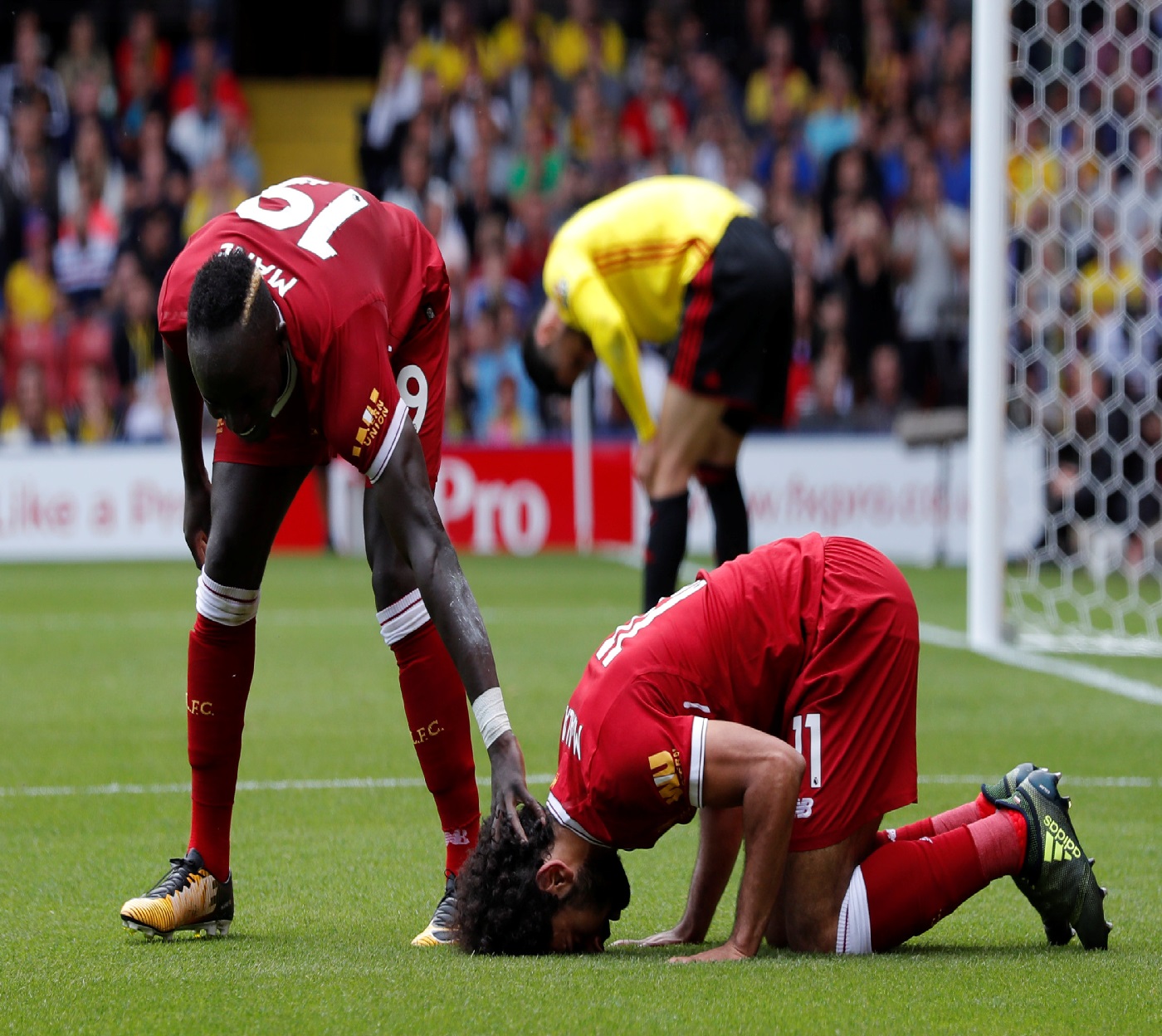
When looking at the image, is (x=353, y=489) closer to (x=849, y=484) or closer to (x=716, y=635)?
(x=849, y=484)

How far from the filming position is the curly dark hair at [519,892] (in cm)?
313

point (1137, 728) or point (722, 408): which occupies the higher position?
point (722, 408)

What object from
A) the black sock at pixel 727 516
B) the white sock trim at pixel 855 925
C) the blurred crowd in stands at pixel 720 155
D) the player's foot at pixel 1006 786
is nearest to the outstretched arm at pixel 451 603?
the white sock trim at pixel 855 925

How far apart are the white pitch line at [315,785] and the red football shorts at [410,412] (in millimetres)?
1657

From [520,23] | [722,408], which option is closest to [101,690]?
[722,408]

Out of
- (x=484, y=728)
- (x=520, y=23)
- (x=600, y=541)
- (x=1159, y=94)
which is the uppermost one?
(x=520, y=23)

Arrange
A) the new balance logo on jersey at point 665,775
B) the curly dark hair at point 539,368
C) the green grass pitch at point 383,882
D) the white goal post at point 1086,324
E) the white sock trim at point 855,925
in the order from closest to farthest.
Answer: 1. the green grass pitch at point 383,882
2. the new balance logo on jersey at point 665,775
3. the white sock trim at point 855,925
4. the curly dark hair at point 539,368
5. the white goal post at point 1086,324

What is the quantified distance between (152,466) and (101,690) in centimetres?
718

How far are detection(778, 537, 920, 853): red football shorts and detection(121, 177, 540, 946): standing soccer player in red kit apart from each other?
618 mm

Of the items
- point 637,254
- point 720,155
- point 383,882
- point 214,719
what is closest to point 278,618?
point 637,254

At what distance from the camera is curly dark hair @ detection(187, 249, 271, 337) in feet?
10.0

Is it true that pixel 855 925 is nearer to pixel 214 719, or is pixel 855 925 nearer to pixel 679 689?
pixel 679 689

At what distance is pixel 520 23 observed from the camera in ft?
60.8

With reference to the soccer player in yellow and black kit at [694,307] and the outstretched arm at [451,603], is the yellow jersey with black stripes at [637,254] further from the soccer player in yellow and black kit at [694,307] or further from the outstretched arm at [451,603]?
the outstretched arm at [451,603]
